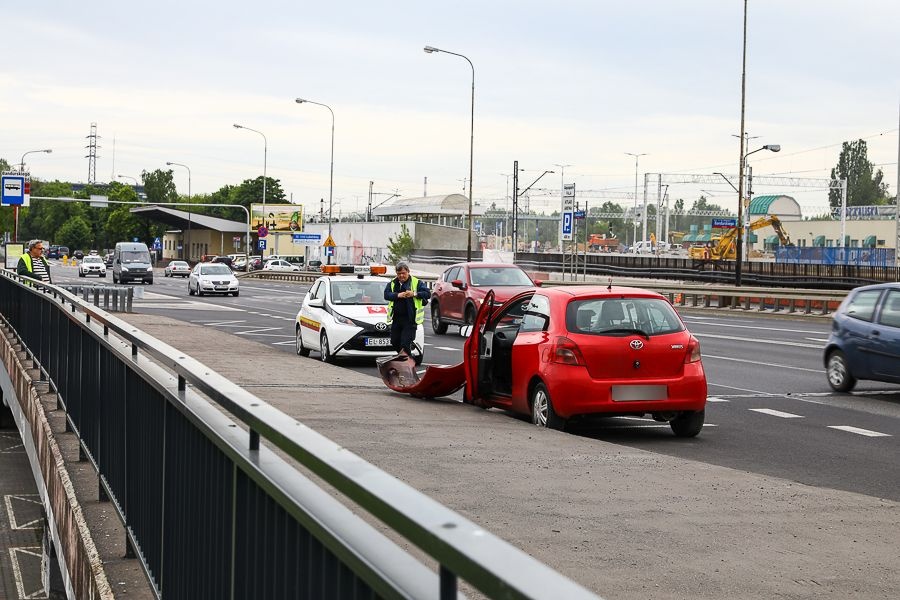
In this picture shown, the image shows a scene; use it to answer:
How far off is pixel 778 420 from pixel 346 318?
9.04 meters

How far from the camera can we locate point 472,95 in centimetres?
5903

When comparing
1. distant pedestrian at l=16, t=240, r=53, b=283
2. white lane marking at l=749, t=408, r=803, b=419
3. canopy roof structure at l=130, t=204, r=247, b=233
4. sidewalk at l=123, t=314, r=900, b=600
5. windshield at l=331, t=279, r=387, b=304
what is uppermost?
canopy roof structure at l=130, t=204, r=247, b=233

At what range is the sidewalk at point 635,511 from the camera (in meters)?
6.27

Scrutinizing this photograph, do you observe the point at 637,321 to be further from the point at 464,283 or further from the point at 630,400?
the point at 464,283

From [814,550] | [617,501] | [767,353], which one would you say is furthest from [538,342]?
[767,353]

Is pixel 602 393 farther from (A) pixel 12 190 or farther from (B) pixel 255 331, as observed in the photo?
(A) pixel 12 190

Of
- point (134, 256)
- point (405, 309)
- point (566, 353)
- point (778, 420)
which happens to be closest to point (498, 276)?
point (405, 309)

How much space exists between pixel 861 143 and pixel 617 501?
168813mm

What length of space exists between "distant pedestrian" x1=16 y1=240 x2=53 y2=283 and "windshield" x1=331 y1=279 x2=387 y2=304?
199 inches

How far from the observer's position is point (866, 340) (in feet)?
54.7

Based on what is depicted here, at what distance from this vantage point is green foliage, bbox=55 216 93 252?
643 feet

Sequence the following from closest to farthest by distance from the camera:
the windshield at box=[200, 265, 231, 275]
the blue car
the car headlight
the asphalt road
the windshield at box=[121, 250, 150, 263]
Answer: the asphalt road, the blue car, the car headlight, the windshield at box=[200, 265, 231, 275], the windshield at box=[121, 250, 150, 263]

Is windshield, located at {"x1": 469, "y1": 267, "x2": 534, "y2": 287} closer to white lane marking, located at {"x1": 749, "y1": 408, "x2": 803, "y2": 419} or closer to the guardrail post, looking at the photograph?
white lane marking, located at {"x1": 749, "y1": 408, "x2": 803, "y2": 419}

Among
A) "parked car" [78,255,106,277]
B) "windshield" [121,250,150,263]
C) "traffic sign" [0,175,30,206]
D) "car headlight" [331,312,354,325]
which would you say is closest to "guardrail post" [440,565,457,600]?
"car headlight" [331,312,354,325]
